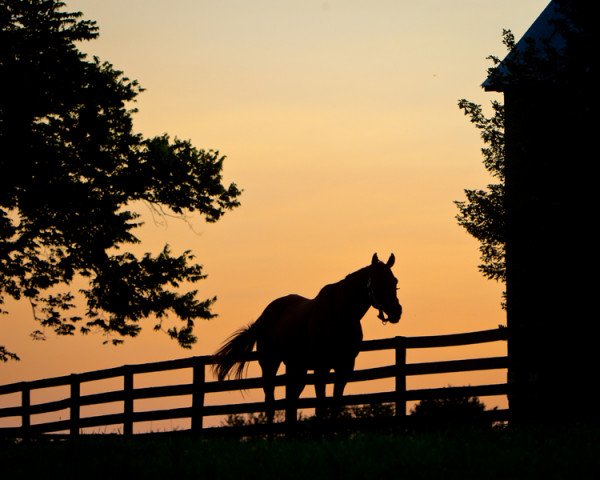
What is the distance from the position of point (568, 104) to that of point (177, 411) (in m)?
9.77

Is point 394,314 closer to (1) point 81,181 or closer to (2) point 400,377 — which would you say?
(2) point 400,377

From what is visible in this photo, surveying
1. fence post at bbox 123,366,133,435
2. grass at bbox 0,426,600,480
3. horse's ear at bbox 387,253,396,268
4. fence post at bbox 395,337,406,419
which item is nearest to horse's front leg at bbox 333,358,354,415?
fence post at bbox 395,337,406,419

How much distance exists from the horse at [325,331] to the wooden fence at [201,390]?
208mm

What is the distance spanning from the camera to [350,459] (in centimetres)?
1038

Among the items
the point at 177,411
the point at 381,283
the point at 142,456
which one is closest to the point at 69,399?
the point at 177,411

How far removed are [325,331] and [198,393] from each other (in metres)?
3.80

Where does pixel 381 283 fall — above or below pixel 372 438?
above

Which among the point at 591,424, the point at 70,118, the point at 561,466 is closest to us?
the point at 561,466

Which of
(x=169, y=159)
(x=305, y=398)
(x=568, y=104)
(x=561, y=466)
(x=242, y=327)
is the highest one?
(x=169, y=159)

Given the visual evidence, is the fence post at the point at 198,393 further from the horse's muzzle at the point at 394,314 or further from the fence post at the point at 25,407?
the fence post at the point at 25,407

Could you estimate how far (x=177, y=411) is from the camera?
19.9 m

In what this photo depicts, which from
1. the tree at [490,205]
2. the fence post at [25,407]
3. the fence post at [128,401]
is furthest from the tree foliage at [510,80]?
the fence post at [25,407]

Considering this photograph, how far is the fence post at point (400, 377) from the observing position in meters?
16.6

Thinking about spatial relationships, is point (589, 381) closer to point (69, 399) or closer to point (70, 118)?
point (69, 399)
